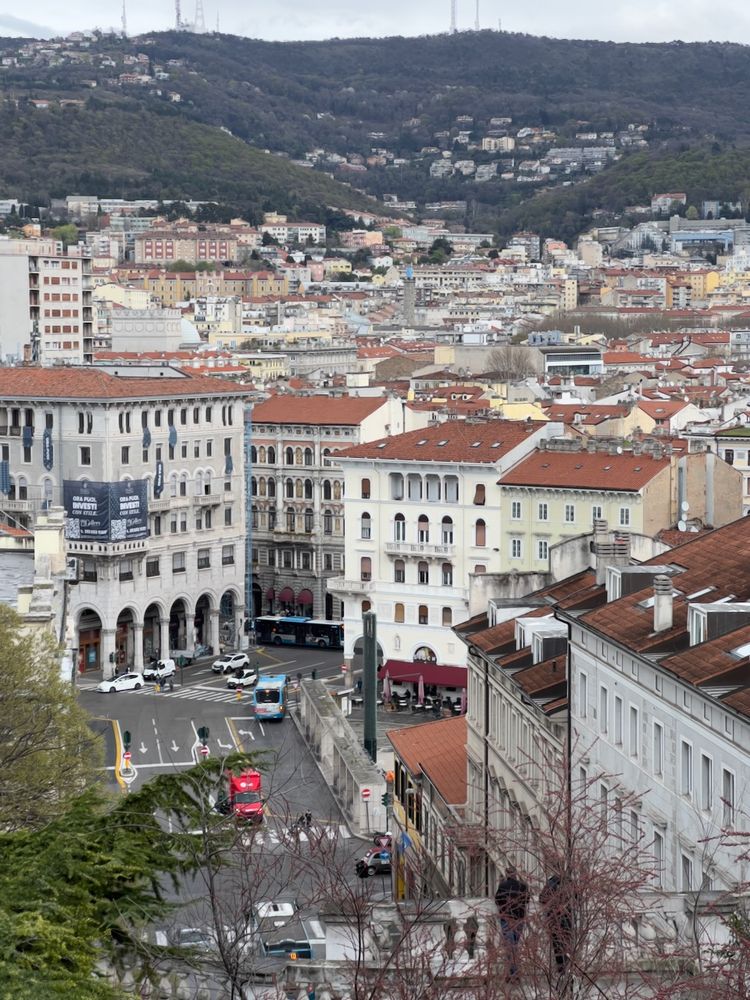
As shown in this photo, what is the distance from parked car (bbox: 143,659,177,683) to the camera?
77.6 meters

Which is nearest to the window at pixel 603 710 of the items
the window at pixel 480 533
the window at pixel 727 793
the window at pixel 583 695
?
the window at pixel 583 695

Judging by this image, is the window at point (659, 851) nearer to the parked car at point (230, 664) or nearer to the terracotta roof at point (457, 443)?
the terracotta roof at point (457, 443)

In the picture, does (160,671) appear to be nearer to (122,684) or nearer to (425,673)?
(122,684)

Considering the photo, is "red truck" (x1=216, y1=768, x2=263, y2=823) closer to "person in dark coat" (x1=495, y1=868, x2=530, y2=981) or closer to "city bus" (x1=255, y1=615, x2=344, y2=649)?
"person in dark coat" (x1=495, y1=868, x2=530, y2=981)

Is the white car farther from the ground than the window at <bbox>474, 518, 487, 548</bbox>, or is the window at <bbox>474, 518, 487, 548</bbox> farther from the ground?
the window at <bbox>474, 518, 487, 548</bbox>

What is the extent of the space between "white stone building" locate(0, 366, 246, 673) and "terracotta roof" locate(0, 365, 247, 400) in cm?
7

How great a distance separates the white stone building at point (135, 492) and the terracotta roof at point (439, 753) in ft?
106

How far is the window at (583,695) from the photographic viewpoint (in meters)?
31.8

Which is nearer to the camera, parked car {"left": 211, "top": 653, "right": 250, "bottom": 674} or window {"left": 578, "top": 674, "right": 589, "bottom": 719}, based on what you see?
window {"left": 578, "top": 674, "right": 589, "bottom": 719}

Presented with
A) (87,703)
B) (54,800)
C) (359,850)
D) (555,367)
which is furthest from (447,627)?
(555,367)

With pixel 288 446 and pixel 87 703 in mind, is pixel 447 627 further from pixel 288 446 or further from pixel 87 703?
pixel 288 446

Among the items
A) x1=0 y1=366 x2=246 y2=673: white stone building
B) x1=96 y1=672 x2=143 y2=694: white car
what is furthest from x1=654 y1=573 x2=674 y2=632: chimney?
x1=0 y1=366 x2=246 y2=673: white stone building

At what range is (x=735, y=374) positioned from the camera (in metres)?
149

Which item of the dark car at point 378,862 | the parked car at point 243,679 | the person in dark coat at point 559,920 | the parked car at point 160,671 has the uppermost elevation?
the person in dark coat at point 559,920
